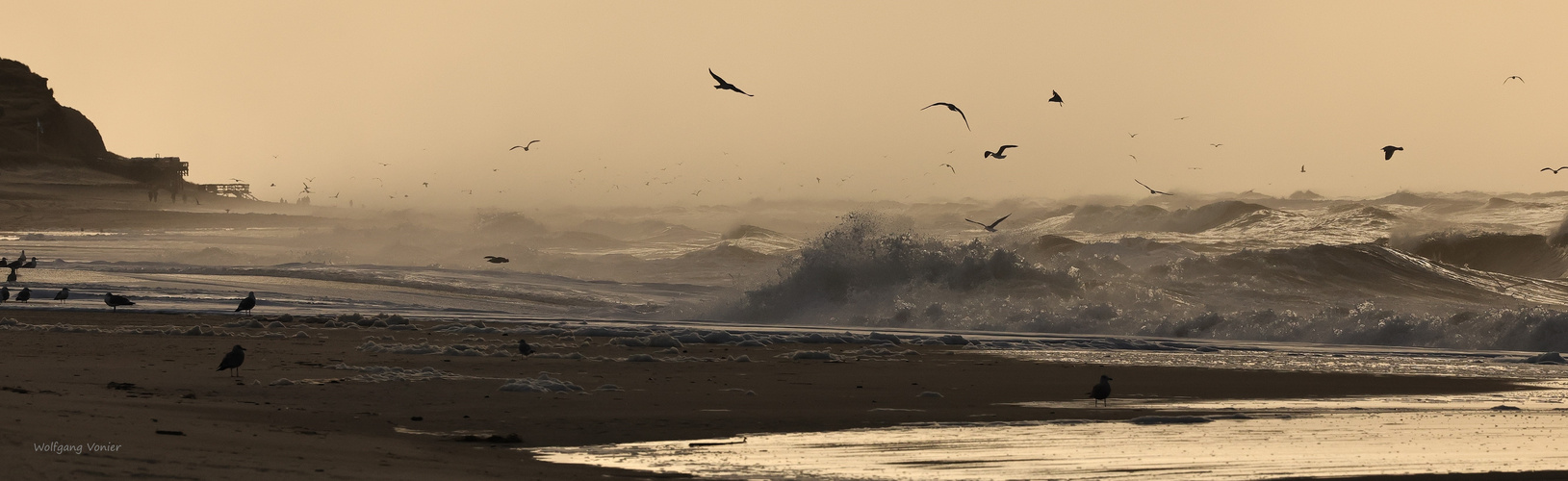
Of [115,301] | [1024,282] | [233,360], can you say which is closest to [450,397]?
[233,360]

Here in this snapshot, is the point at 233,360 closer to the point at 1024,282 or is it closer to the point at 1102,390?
the point at 1102,390

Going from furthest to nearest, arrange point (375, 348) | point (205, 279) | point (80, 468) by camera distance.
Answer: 1. point (205, 279)
2. point (375, 348)
3. point (80, 468)

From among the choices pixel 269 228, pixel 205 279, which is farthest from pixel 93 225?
pixel 205 279

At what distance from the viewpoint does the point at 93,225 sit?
305ft

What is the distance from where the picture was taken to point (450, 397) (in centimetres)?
1201

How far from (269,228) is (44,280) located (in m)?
67.5

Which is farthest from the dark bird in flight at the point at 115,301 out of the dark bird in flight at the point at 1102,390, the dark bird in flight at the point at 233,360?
the dark bird in flight at the point at 1102,390

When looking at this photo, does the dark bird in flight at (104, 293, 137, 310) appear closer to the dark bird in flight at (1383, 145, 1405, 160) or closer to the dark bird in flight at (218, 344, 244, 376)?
the dark bird in flight at (218, 344, 244, 376)

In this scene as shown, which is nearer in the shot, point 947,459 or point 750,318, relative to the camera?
point 947,459

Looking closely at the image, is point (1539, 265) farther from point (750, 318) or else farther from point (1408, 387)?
point (1408, 387)

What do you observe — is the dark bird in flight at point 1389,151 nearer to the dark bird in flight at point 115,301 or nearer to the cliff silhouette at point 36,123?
the dark bird in flight at point 115,301

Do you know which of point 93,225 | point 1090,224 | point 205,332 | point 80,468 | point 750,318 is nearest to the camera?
point 80,468

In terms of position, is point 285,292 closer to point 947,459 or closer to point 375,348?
point 375,348

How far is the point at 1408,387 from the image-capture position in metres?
15.0
